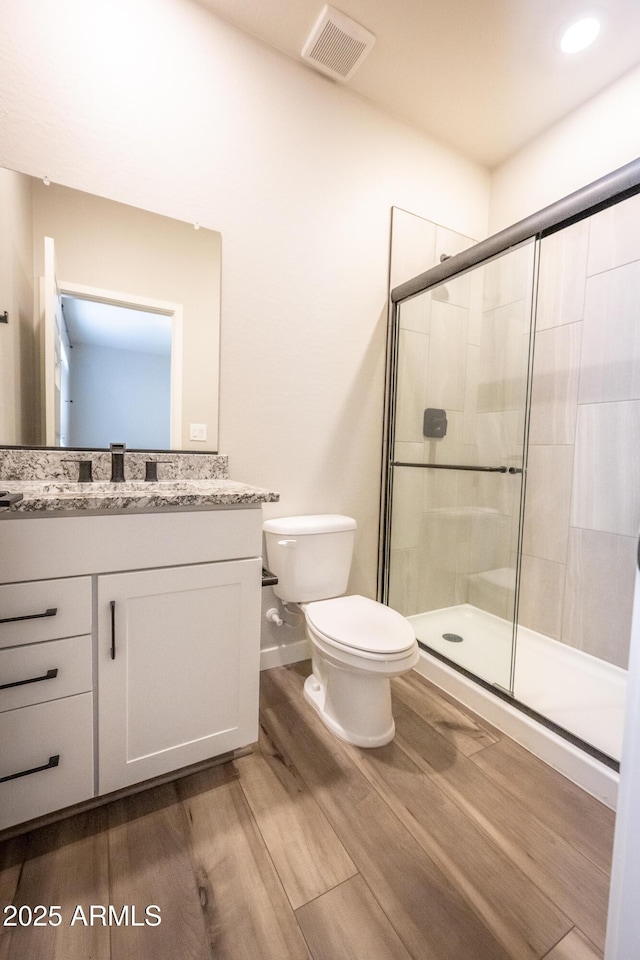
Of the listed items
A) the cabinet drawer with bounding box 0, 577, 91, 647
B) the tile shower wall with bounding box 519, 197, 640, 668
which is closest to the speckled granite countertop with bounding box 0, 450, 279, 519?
the cabinet drawer with bounding box 0, 577, 91, 647

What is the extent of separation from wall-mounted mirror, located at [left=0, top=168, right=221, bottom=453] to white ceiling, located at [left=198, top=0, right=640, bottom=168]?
0.87 meters

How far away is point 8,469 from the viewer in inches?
50.3

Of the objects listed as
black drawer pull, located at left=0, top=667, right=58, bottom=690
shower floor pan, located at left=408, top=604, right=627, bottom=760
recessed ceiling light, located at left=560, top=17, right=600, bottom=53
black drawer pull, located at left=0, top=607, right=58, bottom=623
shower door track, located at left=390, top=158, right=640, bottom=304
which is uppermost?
recessed ceiling light, located at left=560, top=17, right=600, bottom=53

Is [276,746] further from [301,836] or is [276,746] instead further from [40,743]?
[40,743]

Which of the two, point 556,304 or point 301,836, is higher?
point 556,304

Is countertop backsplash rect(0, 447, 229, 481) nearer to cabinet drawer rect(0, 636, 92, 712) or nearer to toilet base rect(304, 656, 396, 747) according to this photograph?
cabinet drawer rect(0, 636, 92, 712)

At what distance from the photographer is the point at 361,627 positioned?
4.53ft

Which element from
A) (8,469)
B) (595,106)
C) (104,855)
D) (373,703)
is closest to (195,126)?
(8,469)

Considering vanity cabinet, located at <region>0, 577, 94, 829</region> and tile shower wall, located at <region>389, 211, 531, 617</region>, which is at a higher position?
tile shower wall, located at <region>389, 211, 531, 617</region>

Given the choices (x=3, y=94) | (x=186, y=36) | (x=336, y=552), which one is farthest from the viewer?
(x=336, y=552)

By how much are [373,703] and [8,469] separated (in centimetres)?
144

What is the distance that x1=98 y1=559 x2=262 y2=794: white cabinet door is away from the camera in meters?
1.02

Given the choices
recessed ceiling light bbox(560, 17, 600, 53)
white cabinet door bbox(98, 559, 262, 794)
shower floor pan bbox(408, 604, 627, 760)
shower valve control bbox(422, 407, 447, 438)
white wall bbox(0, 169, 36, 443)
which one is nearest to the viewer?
white cabinet door bbox(98, 559, 262, 794)

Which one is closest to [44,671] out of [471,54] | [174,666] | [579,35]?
[174,666]
